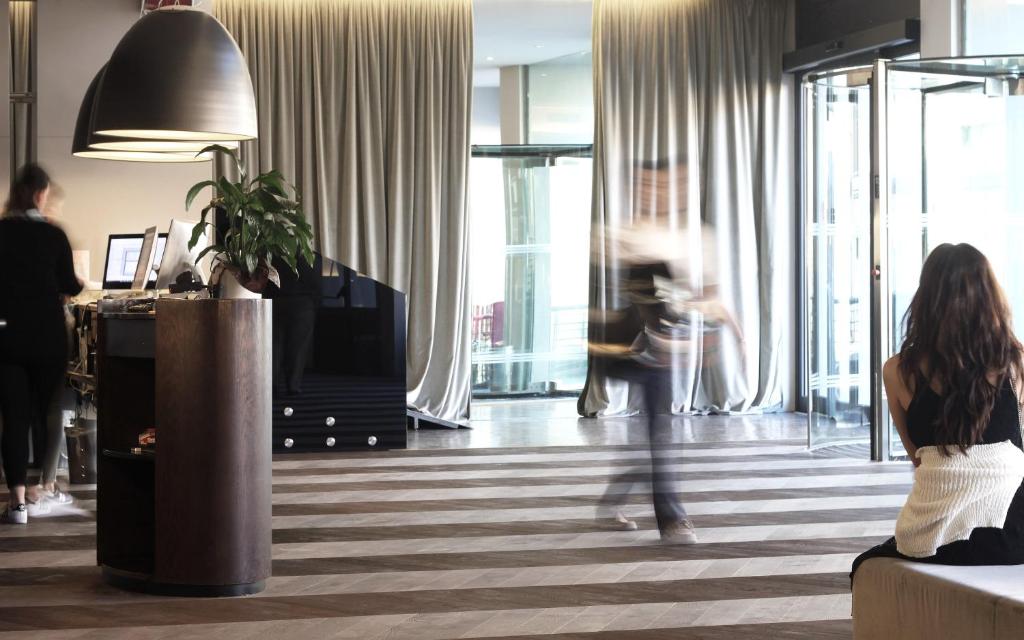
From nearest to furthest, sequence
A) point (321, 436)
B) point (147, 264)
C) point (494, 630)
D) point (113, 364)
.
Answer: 1. point (494, 630)
2. point (113, 364)
3. point (147, 264)
4. point (321, 436)

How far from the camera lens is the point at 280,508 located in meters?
6.19

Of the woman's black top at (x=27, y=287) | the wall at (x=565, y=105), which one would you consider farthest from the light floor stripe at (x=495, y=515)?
the wall at (x=565, y=105)

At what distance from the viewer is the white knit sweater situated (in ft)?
10.4

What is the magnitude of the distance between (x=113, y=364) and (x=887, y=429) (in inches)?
187

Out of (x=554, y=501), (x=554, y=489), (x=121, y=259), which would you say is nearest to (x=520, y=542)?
(x=554, y=501)

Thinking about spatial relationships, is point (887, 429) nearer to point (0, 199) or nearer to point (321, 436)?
point (321, 436)

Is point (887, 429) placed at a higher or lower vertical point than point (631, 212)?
lower

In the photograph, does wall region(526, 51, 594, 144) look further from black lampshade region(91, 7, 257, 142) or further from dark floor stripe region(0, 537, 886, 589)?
dark floor stripe region(0, 537, 886, 589)

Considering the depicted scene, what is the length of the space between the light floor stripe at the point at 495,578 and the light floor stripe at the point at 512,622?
0.37 m

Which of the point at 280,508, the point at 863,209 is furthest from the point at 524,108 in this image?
the point at 280,508

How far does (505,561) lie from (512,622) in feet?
2.87

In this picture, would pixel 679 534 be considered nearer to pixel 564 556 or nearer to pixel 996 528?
pixel 564 556

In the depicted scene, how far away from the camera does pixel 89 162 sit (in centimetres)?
905

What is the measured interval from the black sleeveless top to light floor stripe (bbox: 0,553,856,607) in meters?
1.63
